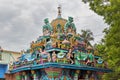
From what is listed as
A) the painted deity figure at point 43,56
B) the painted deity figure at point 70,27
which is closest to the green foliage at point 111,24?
the painted deity figure at point 43,56

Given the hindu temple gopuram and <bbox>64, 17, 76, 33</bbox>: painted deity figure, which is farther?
<bbox>64, 17, 76, 33</bbox>: painted deity figure

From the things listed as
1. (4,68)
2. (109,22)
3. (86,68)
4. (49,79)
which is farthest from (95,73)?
(4,68)

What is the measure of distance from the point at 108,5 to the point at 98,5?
0.49m

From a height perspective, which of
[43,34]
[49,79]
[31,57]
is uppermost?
[43,34]

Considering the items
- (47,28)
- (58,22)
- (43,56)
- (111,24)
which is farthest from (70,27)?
(111,24)

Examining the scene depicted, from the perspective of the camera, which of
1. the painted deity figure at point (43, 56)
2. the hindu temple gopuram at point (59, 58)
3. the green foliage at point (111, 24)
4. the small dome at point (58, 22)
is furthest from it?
the small dome at point (58, 22)

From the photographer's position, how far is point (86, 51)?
18.1 meters

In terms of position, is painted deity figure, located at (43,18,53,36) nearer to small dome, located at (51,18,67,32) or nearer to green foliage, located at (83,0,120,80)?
small dome, located at (51,18,67,32)

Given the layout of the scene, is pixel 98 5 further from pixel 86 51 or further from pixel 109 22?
pixel 86 51

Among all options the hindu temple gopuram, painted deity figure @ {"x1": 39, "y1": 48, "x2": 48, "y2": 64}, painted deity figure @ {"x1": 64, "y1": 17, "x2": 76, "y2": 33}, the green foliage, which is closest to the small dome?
the hindu temple gopuram

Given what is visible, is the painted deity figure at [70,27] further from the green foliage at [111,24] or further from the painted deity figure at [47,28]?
the green foliage at [111,24]

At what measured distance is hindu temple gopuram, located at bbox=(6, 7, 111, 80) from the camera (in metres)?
16.5

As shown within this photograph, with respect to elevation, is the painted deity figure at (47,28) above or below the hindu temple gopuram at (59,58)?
above

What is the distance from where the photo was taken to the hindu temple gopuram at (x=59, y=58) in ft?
54.0
